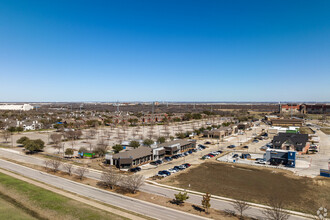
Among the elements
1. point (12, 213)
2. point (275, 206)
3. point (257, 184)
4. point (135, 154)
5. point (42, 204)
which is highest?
point (135, 154)

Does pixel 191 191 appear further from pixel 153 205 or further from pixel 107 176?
pixel 107 176

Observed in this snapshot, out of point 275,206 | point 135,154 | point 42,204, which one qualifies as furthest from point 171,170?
point 42,204

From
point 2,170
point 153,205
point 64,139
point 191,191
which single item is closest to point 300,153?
point 191,191

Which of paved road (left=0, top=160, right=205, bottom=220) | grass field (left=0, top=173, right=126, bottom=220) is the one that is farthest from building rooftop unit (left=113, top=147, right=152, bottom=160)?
grass field (left=0, top=173, right=126, bottom=220)

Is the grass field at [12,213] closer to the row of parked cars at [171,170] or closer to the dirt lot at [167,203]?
the dirt lot at [167,203]

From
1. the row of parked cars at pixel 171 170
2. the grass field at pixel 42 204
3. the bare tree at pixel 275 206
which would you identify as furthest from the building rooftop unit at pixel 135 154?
the bare tree at pixel 275 206

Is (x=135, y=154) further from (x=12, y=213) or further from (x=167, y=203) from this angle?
(x=12, y=213)

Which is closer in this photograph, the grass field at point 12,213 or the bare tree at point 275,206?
the bare tree at point 275,206
